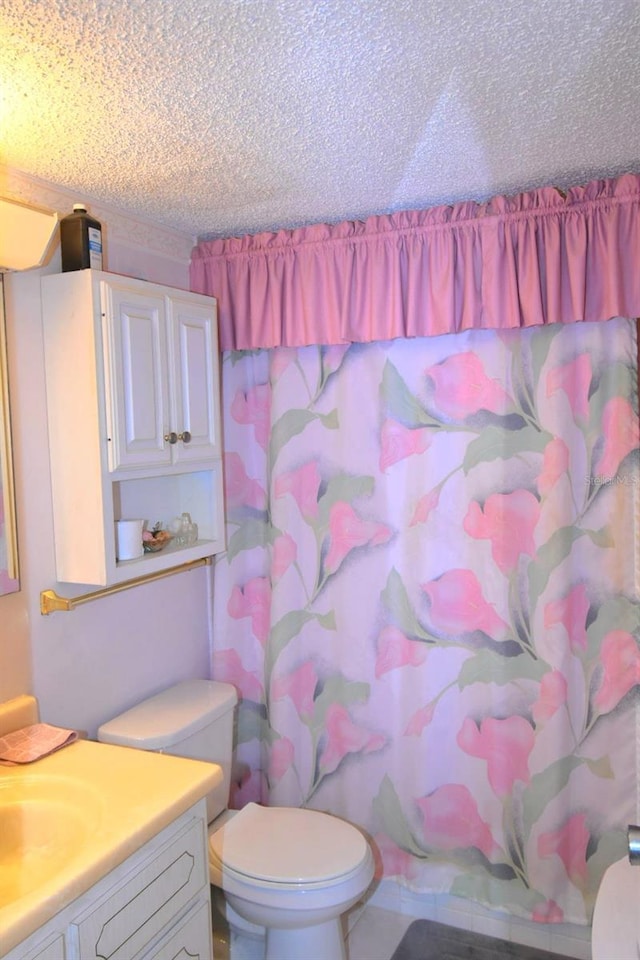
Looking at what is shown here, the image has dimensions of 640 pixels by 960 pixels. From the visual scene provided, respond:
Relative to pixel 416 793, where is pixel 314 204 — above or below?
above

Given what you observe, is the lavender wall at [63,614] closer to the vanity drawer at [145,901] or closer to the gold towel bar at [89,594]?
the gold towel bar at [89,594]

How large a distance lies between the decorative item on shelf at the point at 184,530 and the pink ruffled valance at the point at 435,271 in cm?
60

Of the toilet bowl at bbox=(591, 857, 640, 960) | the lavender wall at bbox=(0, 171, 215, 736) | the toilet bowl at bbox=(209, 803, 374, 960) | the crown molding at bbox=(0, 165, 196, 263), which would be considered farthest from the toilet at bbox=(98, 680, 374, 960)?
the crown molding at bbox=(0, 165, 196, 263)

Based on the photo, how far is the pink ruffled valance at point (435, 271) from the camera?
203 centimetres

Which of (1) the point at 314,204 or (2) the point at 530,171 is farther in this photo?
(1) the point at 314,204

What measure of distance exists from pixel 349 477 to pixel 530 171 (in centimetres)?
104

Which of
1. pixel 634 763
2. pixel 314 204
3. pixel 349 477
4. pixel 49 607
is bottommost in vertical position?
pixel 634 763

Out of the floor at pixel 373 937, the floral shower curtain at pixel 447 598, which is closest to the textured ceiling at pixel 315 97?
the floral shower curtain at pixel 447 598

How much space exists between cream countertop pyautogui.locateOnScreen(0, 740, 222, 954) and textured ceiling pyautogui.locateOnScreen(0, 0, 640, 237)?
1.37 metres

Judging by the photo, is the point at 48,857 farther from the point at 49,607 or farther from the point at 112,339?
the point at 112,339

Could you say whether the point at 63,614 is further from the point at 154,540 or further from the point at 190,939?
the point at 190,939

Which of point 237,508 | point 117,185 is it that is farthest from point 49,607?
point 117,185

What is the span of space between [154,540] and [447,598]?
2.97ft

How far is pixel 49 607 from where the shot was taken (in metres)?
1.93
